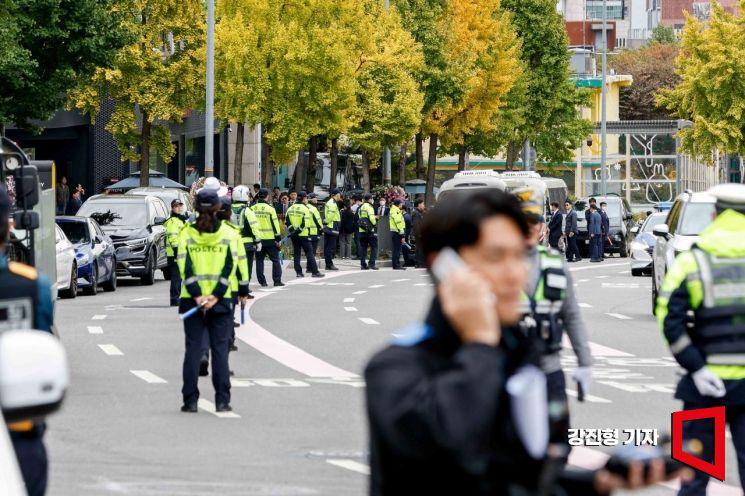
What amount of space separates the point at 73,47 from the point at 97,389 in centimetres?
2021

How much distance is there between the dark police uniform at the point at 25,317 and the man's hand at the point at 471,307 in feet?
8.11

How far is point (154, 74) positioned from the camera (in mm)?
47000

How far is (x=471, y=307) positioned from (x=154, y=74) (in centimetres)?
4442

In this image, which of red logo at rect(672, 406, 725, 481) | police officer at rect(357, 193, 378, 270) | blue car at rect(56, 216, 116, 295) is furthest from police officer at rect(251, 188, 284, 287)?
red logo at rect(672, 406, 725, 481)

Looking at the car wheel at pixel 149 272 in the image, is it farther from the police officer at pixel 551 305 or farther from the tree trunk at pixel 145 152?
the police officer at pixel 551 305

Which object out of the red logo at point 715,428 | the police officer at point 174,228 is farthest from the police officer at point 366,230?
the red logo at point 715,428

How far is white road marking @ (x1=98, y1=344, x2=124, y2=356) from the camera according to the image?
18078 mm

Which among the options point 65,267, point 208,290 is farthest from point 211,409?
point 65,267

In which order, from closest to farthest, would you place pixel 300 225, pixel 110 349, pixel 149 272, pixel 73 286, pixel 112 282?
pixel 110 349, pixel 73 286, pixel 112 282, pixel 149 272, pixel 300 225

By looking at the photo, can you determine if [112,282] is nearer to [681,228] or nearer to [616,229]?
[681,228]

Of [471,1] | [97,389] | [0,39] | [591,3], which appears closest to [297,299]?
[0,39]

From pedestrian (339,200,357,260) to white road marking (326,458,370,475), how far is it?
101ft

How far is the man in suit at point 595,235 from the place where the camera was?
46.5 m

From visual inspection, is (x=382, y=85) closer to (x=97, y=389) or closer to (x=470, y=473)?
(x=97, y=389)
